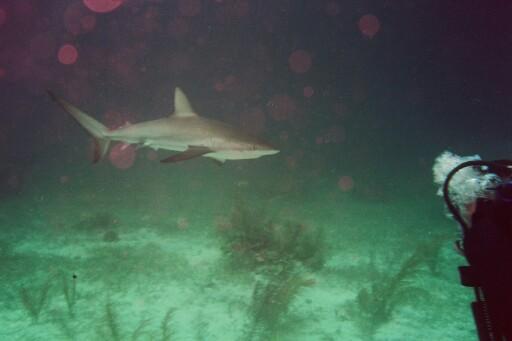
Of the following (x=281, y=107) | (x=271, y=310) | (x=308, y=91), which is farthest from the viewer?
(x=281, y=107)

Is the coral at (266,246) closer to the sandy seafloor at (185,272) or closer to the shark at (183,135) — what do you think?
the sandy seafloor at (185,272)

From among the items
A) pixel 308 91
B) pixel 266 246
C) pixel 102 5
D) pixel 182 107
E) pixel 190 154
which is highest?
pixel 102 5

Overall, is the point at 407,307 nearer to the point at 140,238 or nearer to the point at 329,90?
the point at 140,238

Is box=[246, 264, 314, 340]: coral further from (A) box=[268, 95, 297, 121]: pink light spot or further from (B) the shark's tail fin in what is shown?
(A) box=[268, 95, 297, 121]: pink light spot

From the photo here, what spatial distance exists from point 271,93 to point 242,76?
8.60 m

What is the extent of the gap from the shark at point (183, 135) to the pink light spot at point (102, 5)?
165ft

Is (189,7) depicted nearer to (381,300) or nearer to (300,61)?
(300,61)

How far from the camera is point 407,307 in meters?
5.64

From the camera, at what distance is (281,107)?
265ft

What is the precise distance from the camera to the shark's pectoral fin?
5.20 m

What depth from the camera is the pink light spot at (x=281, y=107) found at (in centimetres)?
7531

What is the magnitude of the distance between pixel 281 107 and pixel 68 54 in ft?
170

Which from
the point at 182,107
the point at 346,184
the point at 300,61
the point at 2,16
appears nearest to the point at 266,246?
A: the point at 182,107

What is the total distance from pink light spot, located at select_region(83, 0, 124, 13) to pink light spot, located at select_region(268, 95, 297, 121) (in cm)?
4010
